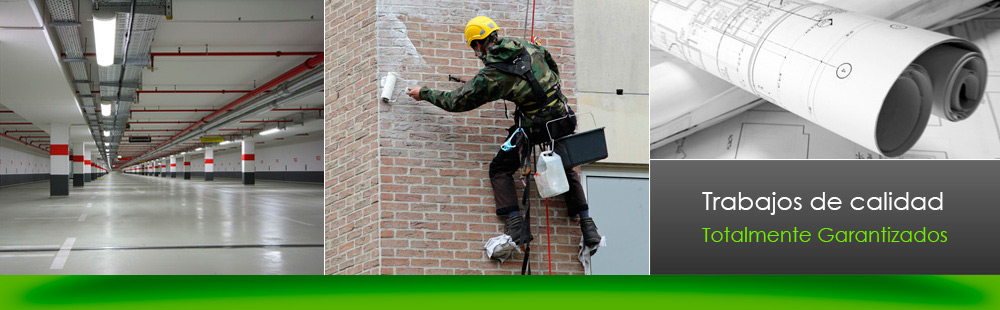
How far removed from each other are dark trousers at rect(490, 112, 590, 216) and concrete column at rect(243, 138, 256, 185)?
3421cm

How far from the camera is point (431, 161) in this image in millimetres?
4883

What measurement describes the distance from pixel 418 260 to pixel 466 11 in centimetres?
173

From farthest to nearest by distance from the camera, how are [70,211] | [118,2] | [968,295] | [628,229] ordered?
[70,211], [118,2], [968,295], [628,229]

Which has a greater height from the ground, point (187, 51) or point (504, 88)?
point (187, 51)

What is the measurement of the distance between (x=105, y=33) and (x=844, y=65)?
8.49m

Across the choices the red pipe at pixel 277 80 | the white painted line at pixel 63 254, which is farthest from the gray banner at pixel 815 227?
the red pipe at pixel 277 80

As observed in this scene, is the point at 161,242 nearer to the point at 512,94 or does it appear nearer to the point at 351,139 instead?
the point at 351,139

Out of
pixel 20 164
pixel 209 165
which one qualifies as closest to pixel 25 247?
pixel 20 164

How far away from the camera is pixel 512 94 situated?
14.7 ft

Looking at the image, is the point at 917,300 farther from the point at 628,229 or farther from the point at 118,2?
the point at 118,2

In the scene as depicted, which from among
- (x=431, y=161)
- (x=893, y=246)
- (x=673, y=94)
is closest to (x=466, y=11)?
(x=431, y=161)

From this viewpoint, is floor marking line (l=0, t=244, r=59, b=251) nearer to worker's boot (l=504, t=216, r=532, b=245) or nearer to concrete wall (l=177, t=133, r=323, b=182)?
worker's boot (l=504, t=216, r=532, b=245)

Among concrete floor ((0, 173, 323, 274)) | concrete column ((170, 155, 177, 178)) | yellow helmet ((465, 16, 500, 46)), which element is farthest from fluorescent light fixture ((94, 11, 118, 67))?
concrete column ((170, 155, 177, 178))

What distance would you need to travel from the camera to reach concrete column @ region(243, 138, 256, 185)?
37.1 meters
